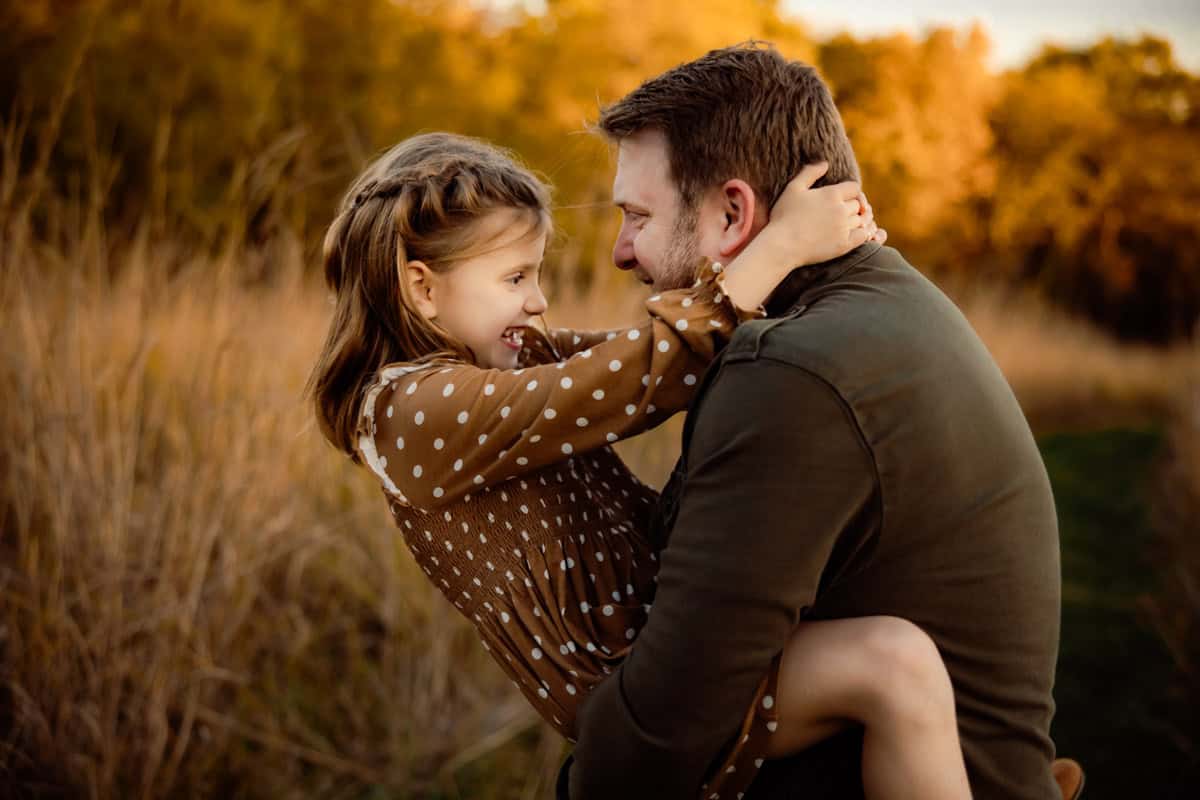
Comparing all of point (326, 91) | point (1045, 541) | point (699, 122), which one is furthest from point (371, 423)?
point (326, 91)

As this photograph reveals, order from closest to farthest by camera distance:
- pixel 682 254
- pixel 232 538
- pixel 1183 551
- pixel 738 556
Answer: pixel 738 556, pixel 682 254, pixel 232 538, pixel 1183 551

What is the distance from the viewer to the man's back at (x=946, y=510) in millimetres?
1533

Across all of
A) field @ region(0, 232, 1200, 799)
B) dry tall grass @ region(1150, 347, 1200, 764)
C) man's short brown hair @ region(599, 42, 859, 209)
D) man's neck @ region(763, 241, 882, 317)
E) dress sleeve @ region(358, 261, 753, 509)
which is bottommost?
dry tall grass @ region(1150, 347, 1200, 764)

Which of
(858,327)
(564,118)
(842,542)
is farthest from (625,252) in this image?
(564,118)

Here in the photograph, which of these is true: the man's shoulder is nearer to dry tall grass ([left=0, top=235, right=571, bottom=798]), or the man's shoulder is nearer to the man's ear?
the man's ear

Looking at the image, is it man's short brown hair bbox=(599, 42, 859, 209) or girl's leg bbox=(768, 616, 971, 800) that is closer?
girl's leg bbox=(768, 616, 971, 800)

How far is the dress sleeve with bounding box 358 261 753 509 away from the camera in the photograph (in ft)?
6.03

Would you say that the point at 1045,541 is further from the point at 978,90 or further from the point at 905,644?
the point at 978,90

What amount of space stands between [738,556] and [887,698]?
30 centimetres

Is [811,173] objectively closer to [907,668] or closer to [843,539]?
[843,539]

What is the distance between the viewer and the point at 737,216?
2.02m

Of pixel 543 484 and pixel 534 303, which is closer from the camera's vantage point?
pixel 543 484

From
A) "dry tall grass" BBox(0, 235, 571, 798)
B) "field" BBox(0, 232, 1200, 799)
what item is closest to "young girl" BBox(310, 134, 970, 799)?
"dry tall grass" BBox(0, 235, 571, 798)

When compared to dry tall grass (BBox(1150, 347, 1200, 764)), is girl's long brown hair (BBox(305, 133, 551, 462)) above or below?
above
